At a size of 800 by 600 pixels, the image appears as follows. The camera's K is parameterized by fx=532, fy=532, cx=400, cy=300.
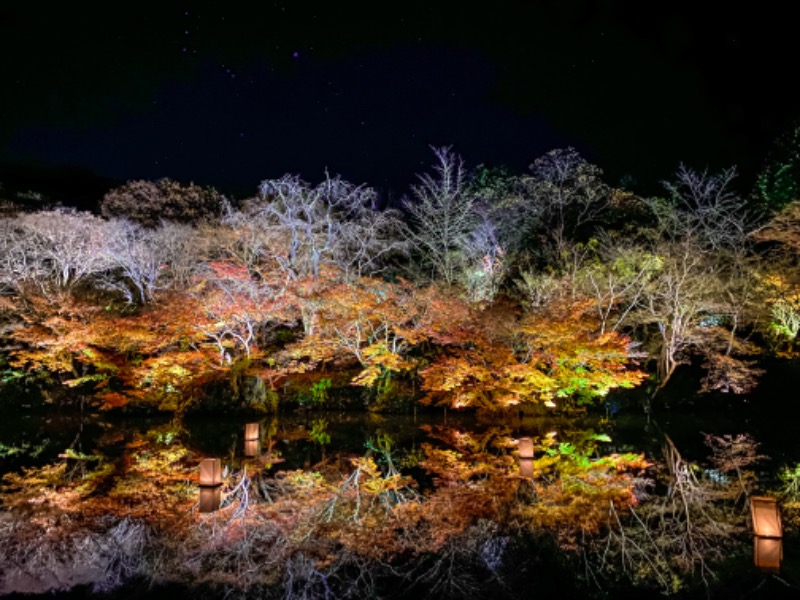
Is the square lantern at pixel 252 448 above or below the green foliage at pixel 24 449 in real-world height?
above

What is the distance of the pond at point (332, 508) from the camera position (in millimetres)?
5125

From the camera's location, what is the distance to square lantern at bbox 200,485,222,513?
7273mm

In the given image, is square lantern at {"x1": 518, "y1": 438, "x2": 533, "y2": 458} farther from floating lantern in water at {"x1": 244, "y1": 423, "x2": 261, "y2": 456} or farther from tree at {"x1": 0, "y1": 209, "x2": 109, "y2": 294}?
tree at {"x1": 0, "y1": 209, "x2": 109, "y2": 294}

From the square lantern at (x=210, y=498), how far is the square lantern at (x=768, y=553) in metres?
6.44

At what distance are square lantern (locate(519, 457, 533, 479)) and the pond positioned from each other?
97 millimetres

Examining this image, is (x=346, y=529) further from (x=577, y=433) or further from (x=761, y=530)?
(x=577, y=433)

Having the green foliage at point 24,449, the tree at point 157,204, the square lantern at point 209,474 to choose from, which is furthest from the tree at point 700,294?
the tree at point 157,204

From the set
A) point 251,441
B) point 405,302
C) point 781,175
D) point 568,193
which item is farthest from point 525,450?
point 781,175

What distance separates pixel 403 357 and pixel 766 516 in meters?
11.7

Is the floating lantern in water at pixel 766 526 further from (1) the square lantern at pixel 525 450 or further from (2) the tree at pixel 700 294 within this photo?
(2) the tree at pixel 700 294

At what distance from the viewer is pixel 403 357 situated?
55.3 ft

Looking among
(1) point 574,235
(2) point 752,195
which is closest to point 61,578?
(1) point 574,235

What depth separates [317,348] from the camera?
1614cm

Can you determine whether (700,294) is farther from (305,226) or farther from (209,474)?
(209,474)
